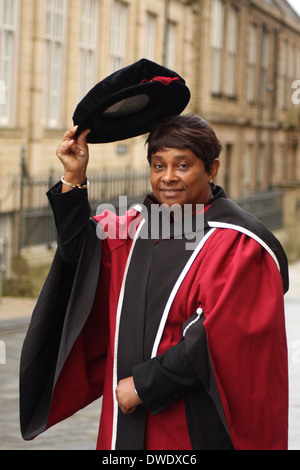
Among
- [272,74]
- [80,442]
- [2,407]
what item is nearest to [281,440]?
[80,442]

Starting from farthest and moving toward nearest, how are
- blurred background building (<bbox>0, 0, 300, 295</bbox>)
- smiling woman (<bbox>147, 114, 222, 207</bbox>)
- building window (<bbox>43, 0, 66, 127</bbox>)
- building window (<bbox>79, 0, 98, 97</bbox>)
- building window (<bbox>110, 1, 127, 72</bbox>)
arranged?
building window (<bbox>110, 1, 127, 72</bbox>), building window (<bbox>79, 0, 98, 97</bbox>), building window (<bbox>43, 0, 66, 127</bbox>), blurred background building (<bbox>0, 0, 300, 295</bbox>), smiling woman (<bbox>147, 114, 222, 207</bbox>)

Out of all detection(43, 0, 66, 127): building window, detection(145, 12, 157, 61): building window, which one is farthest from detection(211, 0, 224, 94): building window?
detection(43, 0, 66, 127): building window

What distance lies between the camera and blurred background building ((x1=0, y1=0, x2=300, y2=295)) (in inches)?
575

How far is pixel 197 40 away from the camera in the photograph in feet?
82.6

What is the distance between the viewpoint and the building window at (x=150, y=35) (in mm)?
21547

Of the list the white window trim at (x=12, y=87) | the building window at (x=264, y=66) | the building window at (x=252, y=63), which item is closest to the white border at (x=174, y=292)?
the white window trim at (x=12, y=87)

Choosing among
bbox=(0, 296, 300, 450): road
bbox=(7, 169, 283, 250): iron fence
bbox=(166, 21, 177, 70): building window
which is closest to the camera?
bbox=(0, 296, 300, 450): road

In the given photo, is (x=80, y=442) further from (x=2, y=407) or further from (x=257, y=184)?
(x=257, y=184)

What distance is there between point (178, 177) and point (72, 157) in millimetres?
389

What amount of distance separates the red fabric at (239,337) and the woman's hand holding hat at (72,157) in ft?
1.73

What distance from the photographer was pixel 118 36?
65.2 feet

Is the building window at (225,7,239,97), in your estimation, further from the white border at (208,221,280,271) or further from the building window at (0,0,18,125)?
the white border at (208,221,280,271)

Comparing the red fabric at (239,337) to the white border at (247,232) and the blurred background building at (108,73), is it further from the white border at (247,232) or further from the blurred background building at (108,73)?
the blurred background building at (108,73)

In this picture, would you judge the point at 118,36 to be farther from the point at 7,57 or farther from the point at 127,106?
the point at 127,106
